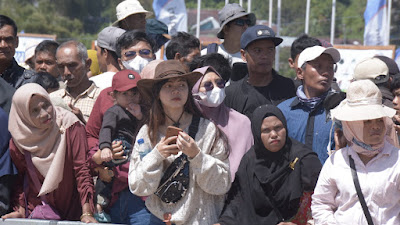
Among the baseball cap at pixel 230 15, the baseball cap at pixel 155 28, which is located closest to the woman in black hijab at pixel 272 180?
the baseball cap at pixel 230 15

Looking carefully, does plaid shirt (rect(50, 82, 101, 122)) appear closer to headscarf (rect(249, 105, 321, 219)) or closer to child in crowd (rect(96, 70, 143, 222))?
child in crowd (rect(96, 70, 143, 222))

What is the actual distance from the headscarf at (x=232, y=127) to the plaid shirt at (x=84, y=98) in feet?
5.15

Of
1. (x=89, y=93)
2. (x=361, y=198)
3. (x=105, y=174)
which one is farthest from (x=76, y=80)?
(x=361, y=198)

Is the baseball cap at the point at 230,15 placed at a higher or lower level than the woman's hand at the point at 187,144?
higher

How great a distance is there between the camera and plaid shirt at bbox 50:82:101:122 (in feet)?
23.4

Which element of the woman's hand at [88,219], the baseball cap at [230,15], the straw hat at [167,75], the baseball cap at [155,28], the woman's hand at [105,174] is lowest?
the woman's hand at [88,219]

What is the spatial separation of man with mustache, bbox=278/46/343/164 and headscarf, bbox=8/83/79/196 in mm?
1899

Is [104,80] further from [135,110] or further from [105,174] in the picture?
[105,174]

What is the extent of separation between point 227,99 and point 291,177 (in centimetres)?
159

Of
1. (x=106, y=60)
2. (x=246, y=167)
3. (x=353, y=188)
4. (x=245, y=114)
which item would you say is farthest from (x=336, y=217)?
(x=106, y=60)

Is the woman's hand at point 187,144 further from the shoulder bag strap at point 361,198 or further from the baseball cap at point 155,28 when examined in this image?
the baseball cap at point 155,28

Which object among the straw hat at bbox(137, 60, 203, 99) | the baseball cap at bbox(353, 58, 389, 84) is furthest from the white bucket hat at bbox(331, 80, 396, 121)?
the baseball cap at bbox(353, 58, 389, 84)

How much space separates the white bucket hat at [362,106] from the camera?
15.8ft

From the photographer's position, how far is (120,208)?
5957 millimetres
